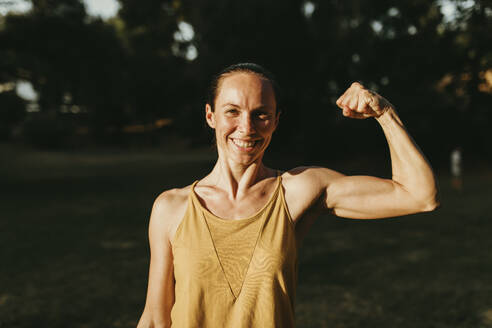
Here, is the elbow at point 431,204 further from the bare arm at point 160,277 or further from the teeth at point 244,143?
the bare arm at point 160,277

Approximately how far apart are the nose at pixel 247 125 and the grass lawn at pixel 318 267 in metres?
3.82

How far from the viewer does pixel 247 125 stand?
1738 mm

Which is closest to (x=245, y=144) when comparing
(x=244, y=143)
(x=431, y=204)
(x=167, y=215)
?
(x=244, y=143)

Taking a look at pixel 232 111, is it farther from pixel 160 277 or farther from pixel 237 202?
pixel 160 277

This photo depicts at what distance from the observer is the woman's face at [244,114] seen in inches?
68.9

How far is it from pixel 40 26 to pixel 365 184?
56.7ft

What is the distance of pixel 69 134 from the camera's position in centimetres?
3434

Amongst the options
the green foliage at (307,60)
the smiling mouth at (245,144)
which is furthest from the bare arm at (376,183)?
the green foliage at (307,60)

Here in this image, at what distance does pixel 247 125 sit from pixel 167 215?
0.54 meters

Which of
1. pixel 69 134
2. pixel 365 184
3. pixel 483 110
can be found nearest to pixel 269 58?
pixel 483 110

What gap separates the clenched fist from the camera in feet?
5.57

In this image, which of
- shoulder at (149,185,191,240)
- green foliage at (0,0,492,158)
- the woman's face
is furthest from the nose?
green foliage at (0,0,492,158)

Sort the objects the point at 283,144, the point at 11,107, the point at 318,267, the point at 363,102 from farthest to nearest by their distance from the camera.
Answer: the point at 283,144, the point at 11,107, the point at 318,267, the point at 363,102

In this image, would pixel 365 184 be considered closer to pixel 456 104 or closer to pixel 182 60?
pixel 456 104
